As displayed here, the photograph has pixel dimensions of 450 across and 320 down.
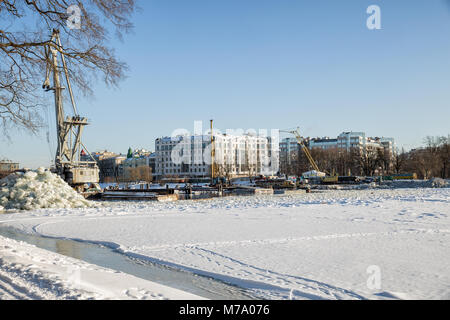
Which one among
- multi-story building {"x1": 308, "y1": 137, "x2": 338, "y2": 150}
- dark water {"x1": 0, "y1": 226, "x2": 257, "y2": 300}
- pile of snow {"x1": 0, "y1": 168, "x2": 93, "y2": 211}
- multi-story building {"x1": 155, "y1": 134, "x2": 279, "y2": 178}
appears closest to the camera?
dark water {"x1": 0, "y1": 226, "x2": 257, "y2": 300}

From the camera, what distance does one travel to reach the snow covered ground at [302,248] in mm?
5887

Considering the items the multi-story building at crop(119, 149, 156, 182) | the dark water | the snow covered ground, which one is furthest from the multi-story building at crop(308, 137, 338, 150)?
the dark water

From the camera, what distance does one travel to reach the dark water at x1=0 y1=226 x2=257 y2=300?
584 cm

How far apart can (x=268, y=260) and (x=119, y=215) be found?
11379 millimetres

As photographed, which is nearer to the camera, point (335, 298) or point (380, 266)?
point (335, 298)

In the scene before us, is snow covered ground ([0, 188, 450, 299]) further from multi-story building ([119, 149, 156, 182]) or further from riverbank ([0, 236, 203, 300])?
multi-story building ([119, 149, 156, 182])

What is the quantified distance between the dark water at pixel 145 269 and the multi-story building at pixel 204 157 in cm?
12925

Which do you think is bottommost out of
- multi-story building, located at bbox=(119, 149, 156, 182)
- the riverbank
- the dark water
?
the dark water

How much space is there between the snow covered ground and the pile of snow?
23.4 feet

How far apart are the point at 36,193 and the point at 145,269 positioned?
18109 mm

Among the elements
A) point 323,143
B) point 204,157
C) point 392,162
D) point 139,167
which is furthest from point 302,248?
point 323,143
